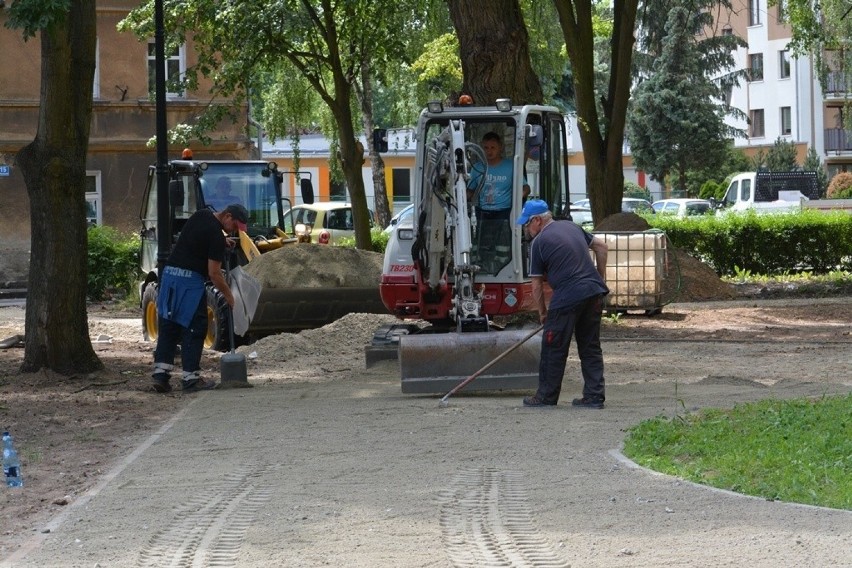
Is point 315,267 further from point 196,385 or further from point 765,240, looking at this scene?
point 765,240

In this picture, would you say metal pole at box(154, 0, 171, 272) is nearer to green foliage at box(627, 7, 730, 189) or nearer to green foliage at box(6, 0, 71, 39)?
green foliage at box(6, 0, 71, 39)

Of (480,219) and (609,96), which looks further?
(609,96)

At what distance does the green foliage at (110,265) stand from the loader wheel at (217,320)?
10767mm

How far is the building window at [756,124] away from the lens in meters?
71.3

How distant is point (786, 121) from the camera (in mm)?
69625

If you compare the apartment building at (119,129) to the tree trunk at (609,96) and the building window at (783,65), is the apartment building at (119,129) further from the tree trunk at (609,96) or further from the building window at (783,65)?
the building window at (783,65)

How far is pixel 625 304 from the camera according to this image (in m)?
21.9

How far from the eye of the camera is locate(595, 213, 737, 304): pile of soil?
78.3ft

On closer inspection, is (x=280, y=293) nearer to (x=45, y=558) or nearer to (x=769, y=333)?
(x=769, y=333)

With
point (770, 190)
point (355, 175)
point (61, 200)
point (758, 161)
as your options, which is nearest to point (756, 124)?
point (758, 161)

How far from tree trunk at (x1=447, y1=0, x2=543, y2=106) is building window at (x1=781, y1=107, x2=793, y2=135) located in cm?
5212

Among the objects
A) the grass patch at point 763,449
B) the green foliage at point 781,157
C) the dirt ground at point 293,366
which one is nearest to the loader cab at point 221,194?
the dirt ground at point 293,366

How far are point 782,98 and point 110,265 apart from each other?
4779cm

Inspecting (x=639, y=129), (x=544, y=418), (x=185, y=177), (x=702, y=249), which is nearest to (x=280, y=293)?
(x=185, y=177)
